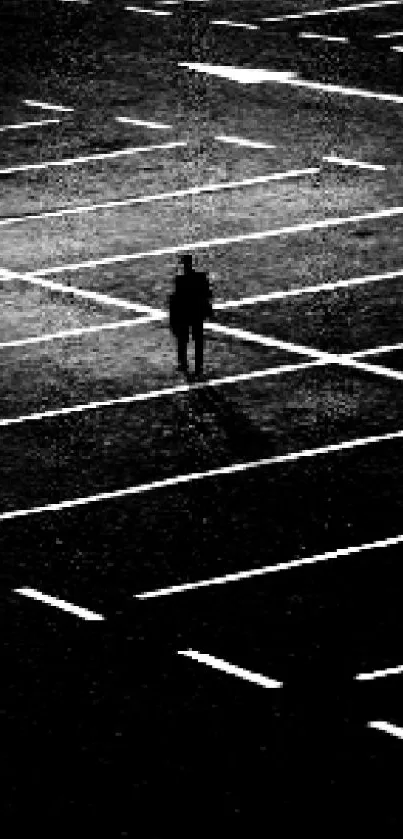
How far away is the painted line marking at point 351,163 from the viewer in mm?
27609

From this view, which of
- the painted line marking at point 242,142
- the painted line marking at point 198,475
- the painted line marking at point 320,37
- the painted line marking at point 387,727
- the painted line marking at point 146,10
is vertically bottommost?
the painted line marking at point 146,10

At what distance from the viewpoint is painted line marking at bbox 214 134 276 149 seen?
93.3 feet

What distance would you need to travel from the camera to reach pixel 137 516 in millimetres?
18484

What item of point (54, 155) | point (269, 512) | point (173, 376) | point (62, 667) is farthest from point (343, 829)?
point (54, 155)

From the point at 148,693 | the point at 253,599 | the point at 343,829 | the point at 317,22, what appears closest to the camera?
the point at 343,829

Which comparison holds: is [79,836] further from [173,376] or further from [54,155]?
[54,155]

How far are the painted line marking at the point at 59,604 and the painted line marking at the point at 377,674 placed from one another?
6.88ft

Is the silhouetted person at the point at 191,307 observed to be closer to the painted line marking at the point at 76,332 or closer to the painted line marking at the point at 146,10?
the painted line marking at the point at 76,332

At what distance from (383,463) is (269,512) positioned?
4.40ft

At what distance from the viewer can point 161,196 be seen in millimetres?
27109

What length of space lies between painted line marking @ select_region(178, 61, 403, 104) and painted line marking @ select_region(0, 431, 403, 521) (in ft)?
36.8

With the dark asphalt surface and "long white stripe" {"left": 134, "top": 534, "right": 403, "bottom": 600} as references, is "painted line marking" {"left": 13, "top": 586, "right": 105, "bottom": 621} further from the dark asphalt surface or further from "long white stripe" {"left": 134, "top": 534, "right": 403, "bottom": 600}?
"long white stripe" {"left": 134, "top": 534, "right": 403, "bottom": 600}

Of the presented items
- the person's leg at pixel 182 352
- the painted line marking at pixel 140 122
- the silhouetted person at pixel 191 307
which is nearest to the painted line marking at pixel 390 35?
the painted line marking at pixel 140 122

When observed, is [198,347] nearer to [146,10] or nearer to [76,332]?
[76,332]
